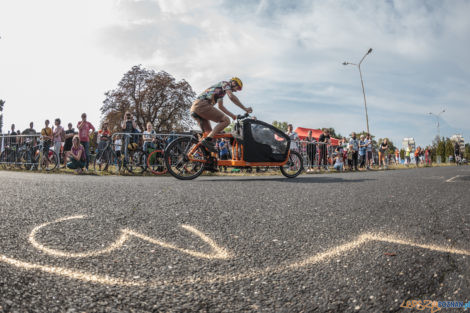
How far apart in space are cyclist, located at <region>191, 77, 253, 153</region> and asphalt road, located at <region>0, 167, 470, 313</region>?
3.29 m

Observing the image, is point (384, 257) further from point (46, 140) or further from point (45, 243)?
point (46, 140)

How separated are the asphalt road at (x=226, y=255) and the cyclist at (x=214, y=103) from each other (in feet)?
10.8

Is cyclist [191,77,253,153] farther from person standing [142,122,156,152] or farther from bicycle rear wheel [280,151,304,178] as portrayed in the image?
person standing [142,122,156,152]

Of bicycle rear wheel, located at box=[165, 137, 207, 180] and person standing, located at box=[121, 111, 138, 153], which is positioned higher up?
person standing, located at box=[121, 111, 138, 153]

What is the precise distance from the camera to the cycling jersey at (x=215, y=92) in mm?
6605

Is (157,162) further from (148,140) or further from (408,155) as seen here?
(408,155)

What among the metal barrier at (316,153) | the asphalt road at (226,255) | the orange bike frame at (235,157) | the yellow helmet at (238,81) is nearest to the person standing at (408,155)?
the metal barrier at (316,153)

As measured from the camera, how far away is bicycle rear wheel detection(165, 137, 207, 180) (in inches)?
267

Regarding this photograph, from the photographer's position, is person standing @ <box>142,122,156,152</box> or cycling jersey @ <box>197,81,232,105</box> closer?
cycling jersey @ <box>197,81,232,105</box>

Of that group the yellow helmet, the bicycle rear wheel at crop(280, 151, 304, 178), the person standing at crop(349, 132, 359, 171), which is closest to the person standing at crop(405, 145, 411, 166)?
the person standing at crop(349, 132, 359, 171)

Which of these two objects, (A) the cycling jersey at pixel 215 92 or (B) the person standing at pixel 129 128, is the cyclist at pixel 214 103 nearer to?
(A) the cycling jersey at pixel 215 92

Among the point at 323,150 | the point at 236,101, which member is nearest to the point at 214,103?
the point at 236,101

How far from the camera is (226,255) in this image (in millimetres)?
2113

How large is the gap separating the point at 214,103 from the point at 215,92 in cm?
23
